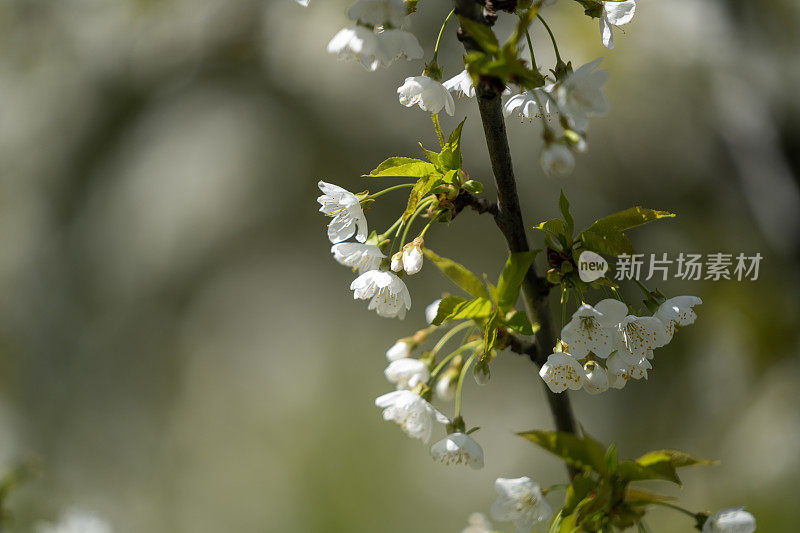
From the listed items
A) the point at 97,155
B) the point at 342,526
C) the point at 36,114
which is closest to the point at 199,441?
the point at 342,526

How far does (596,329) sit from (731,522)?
170 mm

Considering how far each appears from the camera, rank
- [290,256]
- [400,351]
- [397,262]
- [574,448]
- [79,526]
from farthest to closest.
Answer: [290,256] → [79,526] → [400,351] → [397,262] → [574,448]

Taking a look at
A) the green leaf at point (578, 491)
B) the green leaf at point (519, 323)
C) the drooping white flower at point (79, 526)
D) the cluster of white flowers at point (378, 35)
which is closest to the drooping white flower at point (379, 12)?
the cluster of white flowers at point (378, 35)

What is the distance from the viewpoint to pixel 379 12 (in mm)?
409

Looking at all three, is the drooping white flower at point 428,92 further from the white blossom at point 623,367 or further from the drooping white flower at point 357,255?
the white blossom at point 623,367

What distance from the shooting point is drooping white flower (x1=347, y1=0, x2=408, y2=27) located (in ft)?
1.33

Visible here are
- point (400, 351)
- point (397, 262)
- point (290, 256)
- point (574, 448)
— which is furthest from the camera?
point (290, 256)

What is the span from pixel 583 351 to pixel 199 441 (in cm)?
199

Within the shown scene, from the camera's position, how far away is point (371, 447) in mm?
2025

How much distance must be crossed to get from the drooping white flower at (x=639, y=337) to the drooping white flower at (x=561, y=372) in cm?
4

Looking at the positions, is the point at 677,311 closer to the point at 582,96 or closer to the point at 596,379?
the point at 596,379

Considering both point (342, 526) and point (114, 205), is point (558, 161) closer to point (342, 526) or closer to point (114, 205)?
point (342, 526)

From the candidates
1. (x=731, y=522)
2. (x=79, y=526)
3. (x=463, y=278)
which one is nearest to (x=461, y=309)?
(x=463, y=278)

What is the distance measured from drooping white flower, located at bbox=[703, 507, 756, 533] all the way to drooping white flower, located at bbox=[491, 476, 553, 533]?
118 millimetres
